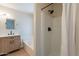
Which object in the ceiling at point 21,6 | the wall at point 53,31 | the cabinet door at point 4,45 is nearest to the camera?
the ceiling at point 21,6

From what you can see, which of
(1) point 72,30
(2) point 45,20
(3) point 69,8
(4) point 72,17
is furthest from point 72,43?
(2) point 45,20

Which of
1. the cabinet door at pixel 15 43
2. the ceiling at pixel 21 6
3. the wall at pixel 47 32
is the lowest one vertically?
the cabinet door at pixel 15 43

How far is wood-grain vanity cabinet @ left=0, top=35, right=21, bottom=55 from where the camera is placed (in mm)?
2863

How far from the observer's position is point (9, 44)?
10.1ft

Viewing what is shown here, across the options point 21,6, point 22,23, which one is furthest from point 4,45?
point 21,6

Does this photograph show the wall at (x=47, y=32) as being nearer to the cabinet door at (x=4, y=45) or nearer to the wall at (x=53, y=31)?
the wall at (x=53, y=31)

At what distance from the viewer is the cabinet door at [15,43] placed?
315 centimetres

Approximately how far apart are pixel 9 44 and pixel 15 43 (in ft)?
0.94

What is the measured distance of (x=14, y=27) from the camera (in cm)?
341

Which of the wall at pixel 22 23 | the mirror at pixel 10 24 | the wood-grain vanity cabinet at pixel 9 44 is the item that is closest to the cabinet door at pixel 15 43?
the wood-grain vanity cabinet at pixel 9 44

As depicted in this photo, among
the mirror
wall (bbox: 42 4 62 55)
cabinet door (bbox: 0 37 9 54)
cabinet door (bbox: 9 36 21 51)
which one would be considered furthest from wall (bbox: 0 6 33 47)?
wall (bbox: 42 4 62 55)

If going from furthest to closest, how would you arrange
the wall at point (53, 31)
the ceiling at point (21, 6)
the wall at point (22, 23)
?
the wall at point (22, 23) → the wall at point (53, 31) → the ceiling at point (21, 6)

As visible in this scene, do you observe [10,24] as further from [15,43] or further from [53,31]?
[53,31]

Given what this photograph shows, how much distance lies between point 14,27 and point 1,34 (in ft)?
1.78
